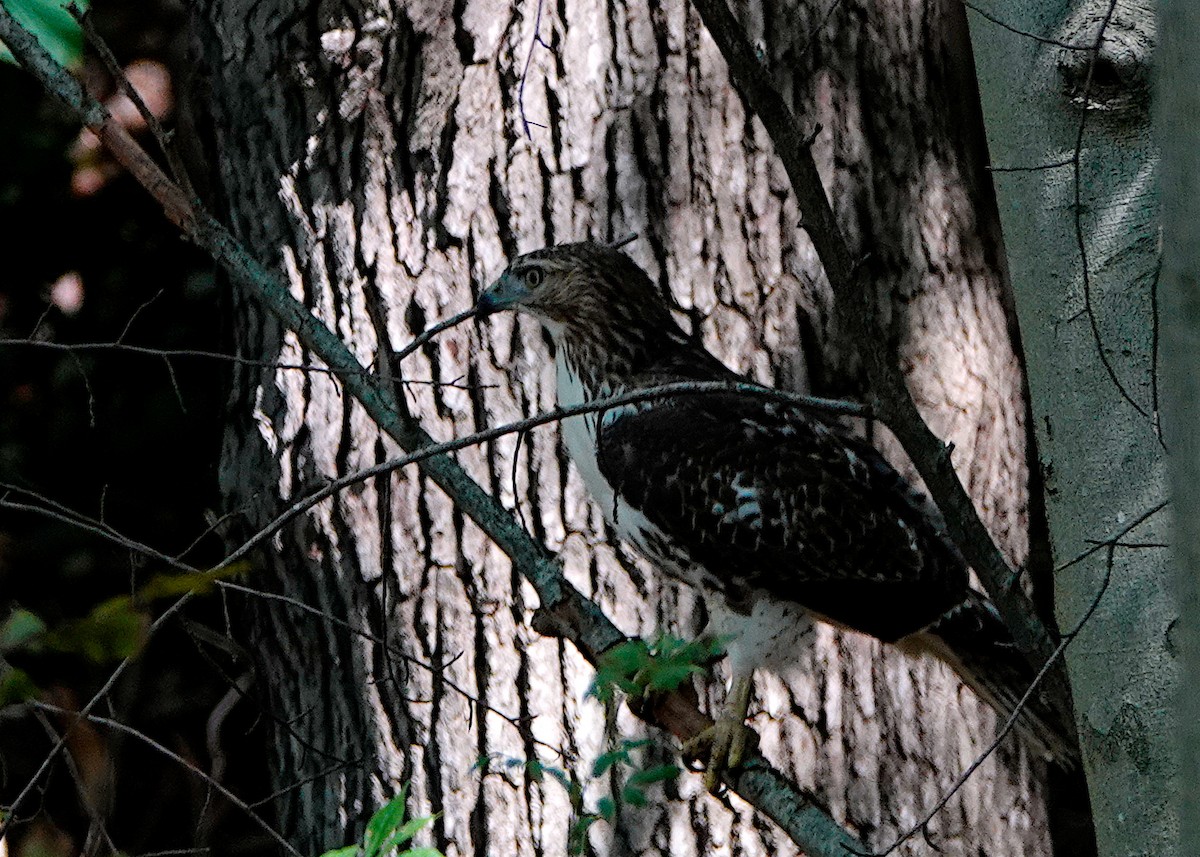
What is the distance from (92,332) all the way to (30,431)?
33cm

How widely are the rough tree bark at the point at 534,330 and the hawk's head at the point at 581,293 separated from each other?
260 millimetres

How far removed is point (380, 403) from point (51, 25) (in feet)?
2.87

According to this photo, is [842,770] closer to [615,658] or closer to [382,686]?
[382,686]

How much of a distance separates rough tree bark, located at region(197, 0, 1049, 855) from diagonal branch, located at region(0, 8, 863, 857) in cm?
92

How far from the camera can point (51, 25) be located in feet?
7.66

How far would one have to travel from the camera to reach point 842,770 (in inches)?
124

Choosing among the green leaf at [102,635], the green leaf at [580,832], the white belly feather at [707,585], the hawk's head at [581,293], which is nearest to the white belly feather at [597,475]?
the white belly feather at [707,585]

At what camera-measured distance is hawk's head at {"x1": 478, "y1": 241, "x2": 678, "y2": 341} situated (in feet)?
9.39

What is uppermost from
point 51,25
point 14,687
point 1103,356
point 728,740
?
point 51,25

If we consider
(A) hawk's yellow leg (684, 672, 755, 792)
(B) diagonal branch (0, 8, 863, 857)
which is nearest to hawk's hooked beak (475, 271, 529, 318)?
(B) diagonal branch (0, 8, 863, 857)

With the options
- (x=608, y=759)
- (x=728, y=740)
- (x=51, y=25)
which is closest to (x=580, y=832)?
(x=608, y=759)

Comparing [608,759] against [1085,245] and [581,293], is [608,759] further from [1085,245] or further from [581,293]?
[581,293]

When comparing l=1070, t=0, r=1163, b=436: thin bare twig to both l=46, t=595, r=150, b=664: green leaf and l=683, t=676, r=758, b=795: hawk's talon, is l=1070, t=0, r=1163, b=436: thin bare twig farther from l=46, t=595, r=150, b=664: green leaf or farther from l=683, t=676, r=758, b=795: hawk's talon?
l=46, t=595, r=150, b=664: green leaf

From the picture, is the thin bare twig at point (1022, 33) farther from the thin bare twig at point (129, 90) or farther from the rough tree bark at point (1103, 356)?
the thin bare twig at point (129, 90)
